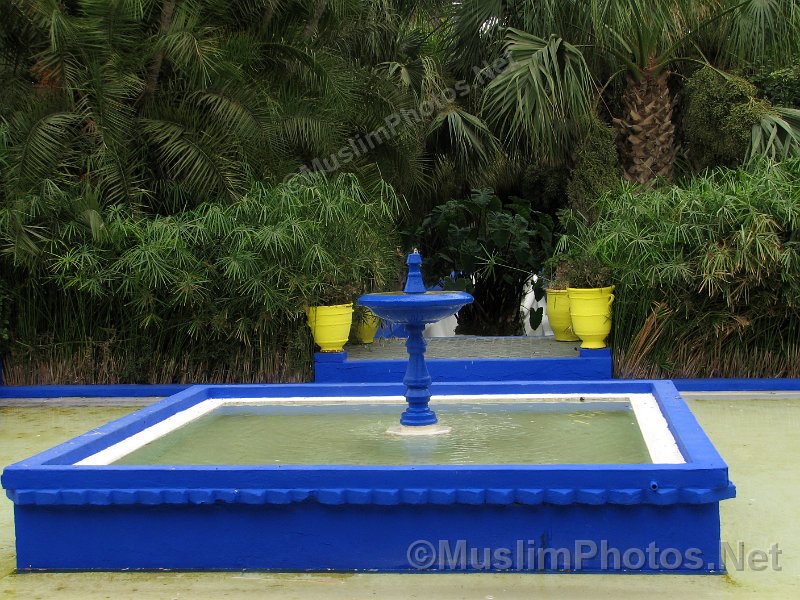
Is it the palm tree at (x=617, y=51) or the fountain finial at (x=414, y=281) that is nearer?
the fountain finial at (x=414, y=281)

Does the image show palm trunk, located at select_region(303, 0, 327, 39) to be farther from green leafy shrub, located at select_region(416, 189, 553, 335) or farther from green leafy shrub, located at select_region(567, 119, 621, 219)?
→ green leafy shrub, located at select_region(567, 119, 621, 219)

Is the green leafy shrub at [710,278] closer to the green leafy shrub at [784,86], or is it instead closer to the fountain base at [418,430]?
the fountain base at [418,430]

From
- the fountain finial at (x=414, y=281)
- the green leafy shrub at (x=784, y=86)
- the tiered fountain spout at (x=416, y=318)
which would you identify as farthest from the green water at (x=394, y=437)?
the green leafy shrub at (x=784, y=86)

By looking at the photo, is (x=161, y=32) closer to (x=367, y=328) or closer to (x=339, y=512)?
(x=367, y=328)

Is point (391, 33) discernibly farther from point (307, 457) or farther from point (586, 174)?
point (307, 457)

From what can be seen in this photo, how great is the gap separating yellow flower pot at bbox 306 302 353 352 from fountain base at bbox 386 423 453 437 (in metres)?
3.99

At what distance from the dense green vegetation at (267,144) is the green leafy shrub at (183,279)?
0.02 metres

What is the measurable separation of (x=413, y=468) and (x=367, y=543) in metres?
0.43

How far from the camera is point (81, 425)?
30.9 feet

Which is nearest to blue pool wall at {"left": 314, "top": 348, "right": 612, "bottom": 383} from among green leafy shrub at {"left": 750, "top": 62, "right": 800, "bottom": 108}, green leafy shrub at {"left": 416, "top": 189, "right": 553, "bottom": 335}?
green leafy shrub at {"left": 416, "top": 189, "right": 553, "bottom": 335}

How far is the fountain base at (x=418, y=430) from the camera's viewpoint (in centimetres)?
658

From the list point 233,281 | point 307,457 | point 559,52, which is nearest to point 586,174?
point 559,52

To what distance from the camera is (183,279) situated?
10078 mm

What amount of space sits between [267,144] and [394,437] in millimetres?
5911
